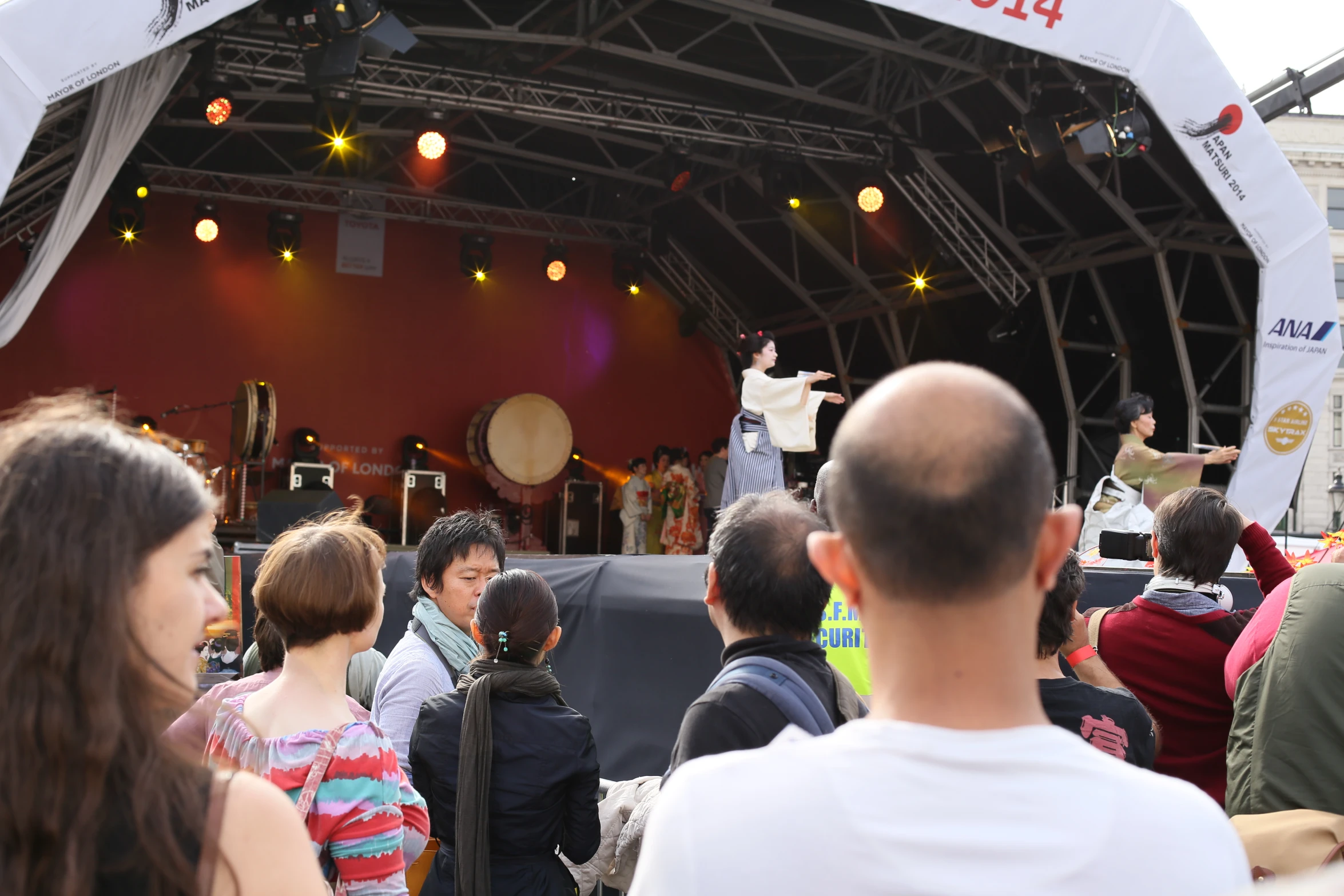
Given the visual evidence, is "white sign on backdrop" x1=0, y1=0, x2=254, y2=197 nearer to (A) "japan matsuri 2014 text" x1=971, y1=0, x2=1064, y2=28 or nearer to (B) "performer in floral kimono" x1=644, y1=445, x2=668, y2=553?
(A) "japan matsuri 2014 text" x1=971, y1=0, x2=1064, y2=28

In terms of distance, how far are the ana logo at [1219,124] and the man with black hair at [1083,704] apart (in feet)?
19.1

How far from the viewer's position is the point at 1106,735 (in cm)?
196

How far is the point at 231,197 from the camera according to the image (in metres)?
11.9

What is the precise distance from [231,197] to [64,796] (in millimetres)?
12203

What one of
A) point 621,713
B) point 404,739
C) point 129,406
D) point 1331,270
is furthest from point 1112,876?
point 129,406

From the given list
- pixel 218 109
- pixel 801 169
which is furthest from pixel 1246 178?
pixel 218 109

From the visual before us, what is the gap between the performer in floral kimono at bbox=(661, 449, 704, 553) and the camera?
1264cm

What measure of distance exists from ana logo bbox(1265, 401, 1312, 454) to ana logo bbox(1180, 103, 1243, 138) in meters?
1.92

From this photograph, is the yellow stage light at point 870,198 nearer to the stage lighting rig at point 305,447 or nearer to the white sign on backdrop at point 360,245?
the white sign on backdrop at point 360,245

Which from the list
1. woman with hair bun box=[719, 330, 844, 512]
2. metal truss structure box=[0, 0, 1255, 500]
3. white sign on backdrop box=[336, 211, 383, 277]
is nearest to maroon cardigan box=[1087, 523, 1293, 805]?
woman with hair bun box=[719, 330, 844, 512]

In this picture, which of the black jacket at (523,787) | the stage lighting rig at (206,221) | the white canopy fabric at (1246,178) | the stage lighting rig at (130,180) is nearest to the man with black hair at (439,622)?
the black jacket at (523,787)

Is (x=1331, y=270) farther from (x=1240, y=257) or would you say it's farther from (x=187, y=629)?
(x=187, y=629)

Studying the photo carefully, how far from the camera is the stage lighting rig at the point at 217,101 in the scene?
8.35 meters

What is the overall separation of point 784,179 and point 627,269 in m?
3.48
